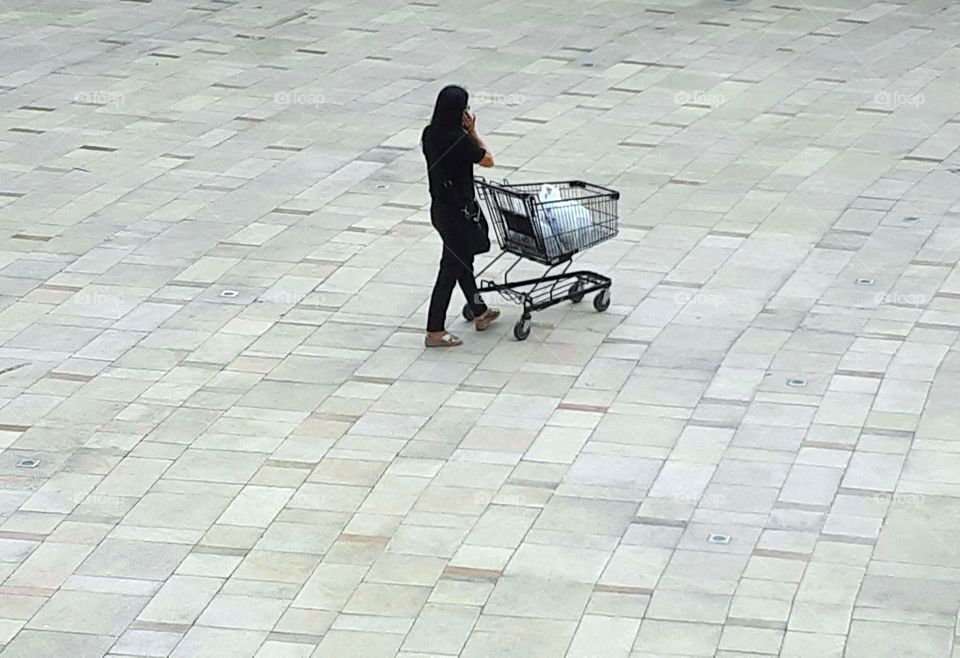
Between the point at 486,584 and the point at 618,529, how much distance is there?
3.37 feet


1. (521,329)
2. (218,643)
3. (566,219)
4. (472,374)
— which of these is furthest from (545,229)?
(218,643)

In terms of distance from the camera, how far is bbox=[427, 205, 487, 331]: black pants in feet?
42.0

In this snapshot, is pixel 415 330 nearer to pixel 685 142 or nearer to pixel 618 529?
pixel 618 529

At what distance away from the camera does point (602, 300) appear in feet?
44.4

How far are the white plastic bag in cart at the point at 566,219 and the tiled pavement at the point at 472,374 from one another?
67 cm

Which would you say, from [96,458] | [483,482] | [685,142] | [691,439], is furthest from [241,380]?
[685,142]

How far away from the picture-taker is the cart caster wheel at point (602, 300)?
13.5 meters

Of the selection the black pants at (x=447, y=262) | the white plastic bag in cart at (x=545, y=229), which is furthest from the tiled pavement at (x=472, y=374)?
the white plastic bag in cart at (x=545, y=229)

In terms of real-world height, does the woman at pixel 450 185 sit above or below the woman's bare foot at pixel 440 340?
above

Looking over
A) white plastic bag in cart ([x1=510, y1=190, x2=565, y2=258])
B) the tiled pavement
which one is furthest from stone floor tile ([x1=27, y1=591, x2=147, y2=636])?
white plastic bag in cart ([x1=510, y1=190, x2=565, y2=258])

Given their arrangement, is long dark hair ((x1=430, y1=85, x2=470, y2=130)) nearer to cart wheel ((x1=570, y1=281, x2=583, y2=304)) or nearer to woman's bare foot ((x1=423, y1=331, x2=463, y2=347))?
woman's bare foot ((x1=423, y1=331, x2=463, y2=347))

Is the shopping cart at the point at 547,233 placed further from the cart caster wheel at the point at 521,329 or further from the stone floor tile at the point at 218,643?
the stone floor tile at the point at 218,643

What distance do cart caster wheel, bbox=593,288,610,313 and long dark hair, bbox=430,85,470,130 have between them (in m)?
1.88

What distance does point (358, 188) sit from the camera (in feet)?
54.8
